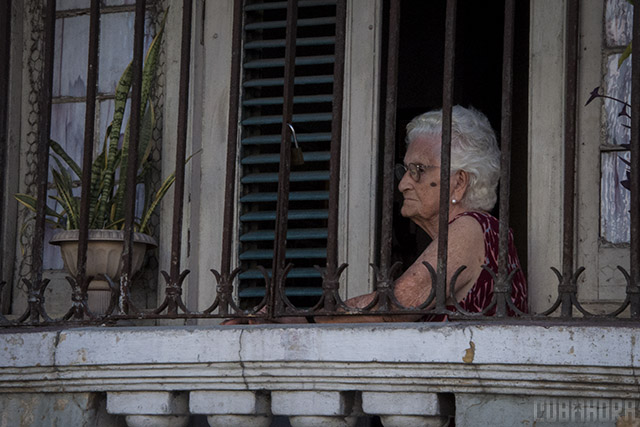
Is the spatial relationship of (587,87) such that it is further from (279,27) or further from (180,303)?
(180,303)

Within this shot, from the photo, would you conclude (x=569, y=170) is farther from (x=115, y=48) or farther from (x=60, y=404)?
(x=115, y=48)

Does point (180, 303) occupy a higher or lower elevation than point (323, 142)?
lower

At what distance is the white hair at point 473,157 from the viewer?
3827 mm

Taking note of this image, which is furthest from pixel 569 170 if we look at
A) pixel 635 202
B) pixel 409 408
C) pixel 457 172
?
pixel 457 172

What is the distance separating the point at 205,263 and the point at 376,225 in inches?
25.3

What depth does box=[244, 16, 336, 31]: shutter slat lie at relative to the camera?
13.4ft

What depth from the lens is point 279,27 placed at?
4160 millimetres

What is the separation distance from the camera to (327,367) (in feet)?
9.85

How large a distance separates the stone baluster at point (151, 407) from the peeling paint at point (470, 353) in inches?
34.0

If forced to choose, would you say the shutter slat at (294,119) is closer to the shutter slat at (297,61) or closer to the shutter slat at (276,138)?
the shutter slat at (276,138)

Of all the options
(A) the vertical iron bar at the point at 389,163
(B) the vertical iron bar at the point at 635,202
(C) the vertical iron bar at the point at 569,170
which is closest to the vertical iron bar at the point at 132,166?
(A) the vertical iron bar at the point at 389,163

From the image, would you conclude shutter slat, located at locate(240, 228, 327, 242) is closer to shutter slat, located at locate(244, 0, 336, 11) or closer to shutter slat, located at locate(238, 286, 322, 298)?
shutter slat, located at locate(238, 286, 322, 298)

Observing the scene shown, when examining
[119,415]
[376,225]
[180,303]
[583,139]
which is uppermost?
[583,139]

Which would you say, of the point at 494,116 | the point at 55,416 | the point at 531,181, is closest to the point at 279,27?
the point at 531,181
